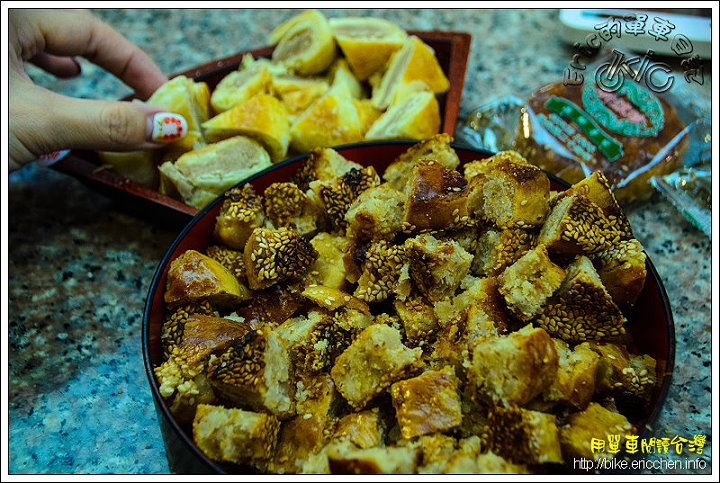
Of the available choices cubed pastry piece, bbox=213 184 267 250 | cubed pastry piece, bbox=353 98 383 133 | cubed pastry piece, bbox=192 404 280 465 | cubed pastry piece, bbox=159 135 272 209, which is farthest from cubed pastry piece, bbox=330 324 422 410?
cubed pastry piece, bbox=353 98 383 133

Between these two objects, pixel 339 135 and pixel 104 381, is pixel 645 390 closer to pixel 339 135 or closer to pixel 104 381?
pixel 339 135

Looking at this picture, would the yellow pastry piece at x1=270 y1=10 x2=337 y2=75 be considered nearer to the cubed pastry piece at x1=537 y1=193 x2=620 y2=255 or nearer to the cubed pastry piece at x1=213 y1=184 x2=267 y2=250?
the cubed pastry piece at x1=213 y1=184 x2=267 y2=250

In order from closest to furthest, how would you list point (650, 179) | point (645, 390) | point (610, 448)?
1. point (610, 448)
2. point (645, 390)
3. point (650, 179)

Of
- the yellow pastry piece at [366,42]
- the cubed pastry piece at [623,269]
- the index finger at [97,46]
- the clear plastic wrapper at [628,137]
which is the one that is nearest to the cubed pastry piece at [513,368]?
the cubed pastry piece at [623,269]

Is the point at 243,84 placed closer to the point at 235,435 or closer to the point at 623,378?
the point at 235,435

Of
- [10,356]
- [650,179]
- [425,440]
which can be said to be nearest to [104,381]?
[10,356]
